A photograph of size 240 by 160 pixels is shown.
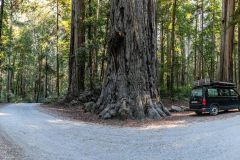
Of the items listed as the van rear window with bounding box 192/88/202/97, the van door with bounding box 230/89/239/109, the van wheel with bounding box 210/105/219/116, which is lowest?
the van wheel with bounding box 210/105/219/116

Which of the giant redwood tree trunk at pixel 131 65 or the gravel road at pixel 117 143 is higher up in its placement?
the giant redwood tree trunk at pixel 131 65

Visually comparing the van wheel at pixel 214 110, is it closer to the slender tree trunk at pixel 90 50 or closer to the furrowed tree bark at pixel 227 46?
the furrowed tree bark at pixel 227 46

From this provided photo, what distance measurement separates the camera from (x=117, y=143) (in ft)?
30.6

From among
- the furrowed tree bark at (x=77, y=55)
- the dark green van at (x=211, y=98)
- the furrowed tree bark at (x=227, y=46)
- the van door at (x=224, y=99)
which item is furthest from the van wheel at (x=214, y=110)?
the furrowed tree bark at (x=77, y=55)

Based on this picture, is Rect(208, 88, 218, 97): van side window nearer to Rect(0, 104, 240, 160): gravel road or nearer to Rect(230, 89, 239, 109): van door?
Rect(230, 89, 239, 109): van door

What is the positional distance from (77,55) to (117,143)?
56.3 ft

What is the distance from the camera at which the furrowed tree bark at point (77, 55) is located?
2627 cm

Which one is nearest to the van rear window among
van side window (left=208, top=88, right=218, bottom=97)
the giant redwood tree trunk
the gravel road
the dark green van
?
the dark green van

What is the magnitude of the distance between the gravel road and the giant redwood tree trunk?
13.5 ft

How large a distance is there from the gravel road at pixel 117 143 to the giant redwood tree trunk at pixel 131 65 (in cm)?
412

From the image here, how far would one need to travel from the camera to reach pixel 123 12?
55.4 ft

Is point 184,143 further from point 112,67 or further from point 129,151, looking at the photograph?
point 112,67

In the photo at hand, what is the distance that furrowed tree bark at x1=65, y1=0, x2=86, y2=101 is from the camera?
26.3 m

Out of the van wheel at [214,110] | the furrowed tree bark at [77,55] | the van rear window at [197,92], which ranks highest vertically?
the furrowed tree bark at [77,55]
